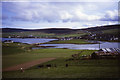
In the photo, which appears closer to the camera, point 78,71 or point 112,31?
point 78,71

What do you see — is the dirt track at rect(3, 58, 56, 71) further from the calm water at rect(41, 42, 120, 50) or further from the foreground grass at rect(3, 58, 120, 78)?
the calm water at rect(41, 42, 120, 50)

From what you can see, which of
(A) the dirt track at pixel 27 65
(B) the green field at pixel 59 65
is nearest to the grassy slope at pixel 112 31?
(B) the green field at pixel 59 65

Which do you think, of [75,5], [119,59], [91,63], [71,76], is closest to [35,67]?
[71,76]

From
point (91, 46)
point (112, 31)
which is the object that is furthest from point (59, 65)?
point (112, 31)

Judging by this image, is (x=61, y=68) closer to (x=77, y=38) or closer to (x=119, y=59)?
(x=77, y=38)

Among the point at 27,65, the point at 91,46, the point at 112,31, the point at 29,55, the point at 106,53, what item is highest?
the point at 112,31

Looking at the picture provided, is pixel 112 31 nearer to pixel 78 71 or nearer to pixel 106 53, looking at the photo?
pixel 106 53

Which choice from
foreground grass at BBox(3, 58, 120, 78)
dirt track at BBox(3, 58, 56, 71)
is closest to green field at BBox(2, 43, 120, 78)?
foreground grass at BBox(3, 58, 120, 78)

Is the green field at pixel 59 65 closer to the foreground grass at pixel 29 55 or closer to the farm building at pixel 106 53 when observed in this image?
the foreground grass at pixel 29 55
